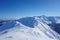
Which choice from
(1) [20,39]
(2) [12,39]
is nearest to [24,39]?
(1) [20,39]

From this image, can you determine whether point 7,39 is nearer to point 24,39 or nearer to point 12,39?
point 12,39

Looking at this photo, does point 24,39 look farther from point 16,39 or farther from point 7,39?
point 7,39

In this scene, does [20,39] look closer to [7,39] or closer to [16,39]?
[16,39]

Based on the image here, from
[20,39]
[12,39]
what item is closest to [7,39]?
[12,39]

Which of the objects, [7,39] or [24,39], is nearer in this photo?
[7,39]

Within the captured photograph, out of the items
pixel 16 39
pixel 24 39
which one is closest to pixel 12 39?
pixel 16 39
